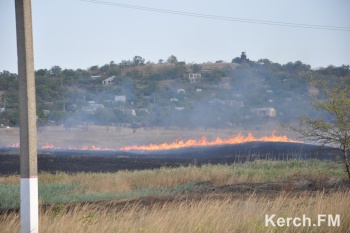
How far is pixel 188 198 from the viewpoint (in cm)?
2045

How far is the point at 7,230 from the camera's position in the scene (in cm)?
1054

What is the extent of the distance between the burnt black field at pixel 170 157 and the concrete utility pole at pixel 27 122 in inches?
1186

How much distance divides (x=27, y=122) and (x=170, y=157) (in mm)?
48329

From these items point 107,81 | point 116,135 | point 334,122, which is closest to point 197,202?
point 334,122

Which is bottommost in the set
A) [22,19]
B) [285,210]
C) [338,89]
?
[285,210]

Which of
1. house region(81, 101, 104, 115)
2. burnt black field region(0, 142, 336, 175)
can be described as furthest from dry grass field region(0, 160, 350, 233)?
house region(81, 101, 104, 115)

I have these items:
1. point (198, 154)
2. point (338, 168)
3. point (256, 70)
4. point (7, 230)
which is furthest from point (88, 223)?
point (256, 70)

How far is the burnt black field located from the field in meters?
9.13

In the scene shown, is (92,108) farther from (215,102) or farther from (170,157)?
(170,157)

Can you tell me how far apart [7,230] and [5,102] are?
84.0 metres

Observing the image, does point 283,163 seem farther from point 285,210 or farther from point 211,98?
point 211,98

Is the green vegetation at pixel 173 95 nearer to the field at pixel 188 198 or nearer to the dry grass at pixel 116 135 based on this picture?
the dry grass at pixel 116 135

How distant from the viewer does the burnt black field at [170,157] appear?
144 ft

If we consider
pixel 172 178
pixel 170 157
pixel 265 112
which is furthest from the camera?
pixel 265 112
